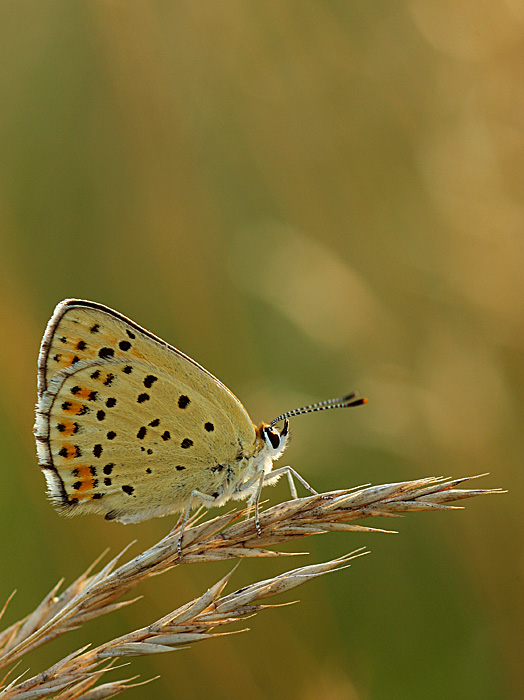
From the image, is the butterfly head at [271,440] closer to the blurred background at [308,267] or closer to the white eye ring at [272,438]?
the white eye ring at [272,438]

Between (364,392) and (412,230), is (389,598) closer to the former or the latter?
(364,392)

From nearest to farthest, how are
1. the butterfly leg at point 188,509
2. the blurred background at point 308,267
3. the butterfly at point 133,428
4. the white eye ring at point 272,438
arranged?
the butterfly leg at point 188,509 < the butterfly at point 133,428 < the white eye ring at point 272,438 < the blurred background at point 308,267

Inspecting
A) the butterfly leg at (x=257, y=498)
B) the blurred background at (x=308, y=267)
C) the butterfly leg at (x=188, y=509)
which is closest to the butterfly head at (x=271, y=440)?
the butterfly leg at (x=257, y=498)

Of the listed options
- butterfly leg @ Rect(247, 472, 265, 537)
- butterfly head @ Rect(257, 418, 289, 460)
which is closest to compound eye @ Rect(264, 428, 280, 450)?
butterfly head @ Rect(257, 418, 289, 460)

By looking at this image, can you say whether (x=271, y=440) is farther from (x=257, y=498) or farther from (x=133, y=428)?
(x=133, y=428)

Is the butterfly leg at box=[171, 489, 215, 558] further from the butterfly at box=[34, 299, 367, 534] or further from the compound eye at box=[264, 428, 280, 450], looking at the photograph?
the compound eye at box=[264, 428, 280, 450]

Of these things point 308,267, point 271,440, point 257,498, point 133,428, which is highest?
→ point 308,267

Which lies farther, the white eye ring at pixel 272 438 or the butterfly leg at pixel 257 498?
the white eye ring at pixel 272 438

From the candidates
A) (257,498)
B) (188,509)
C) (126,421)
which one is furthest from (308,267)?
(188,509)
